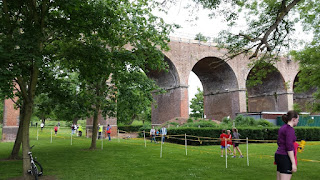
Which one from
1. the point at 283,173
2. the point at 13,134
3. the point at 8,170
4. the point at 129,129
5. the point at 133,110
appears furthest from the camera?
the point at 129,129

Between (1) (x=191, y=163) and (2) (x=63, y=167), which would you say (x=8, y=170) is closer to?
(2) (x=63, y=167)

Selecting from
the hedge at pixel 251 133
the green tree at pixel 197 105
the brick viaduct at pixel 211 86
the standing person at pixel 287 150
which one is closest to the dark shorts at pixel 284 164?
the standing person at pixel 287 150

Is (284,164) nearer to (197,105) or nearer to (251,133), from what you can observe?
(251,133)

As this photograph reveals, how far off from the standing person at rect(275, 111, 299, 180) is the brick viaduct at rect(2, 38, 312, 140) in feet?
68.7

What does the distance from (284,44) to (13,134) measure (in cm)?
2048

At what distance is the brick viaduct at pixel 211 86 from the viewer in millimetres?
29641

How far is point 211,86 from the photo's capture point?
36.5 m

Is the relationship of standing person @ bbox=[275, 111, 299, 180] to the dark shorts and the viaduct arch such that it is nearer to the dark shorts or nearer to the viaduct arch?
the dark shorts

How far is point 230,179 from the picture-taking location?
24.9ft

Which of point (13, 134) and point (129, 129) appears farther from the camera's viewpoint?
point (129, 129)

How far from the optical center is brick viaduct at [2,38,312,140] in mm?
29641

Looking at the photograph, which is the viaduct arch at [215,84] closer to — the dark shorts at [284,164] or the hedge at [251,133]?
the hedge at [251,133]

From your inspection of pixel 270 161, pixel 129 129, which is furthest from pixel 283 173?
pixel 129 129

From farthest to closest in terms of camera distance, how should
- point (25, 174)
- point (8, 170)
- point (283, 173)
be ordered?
1. point (8, 170)
2. point (25, 174)
3. point (283, 173)
